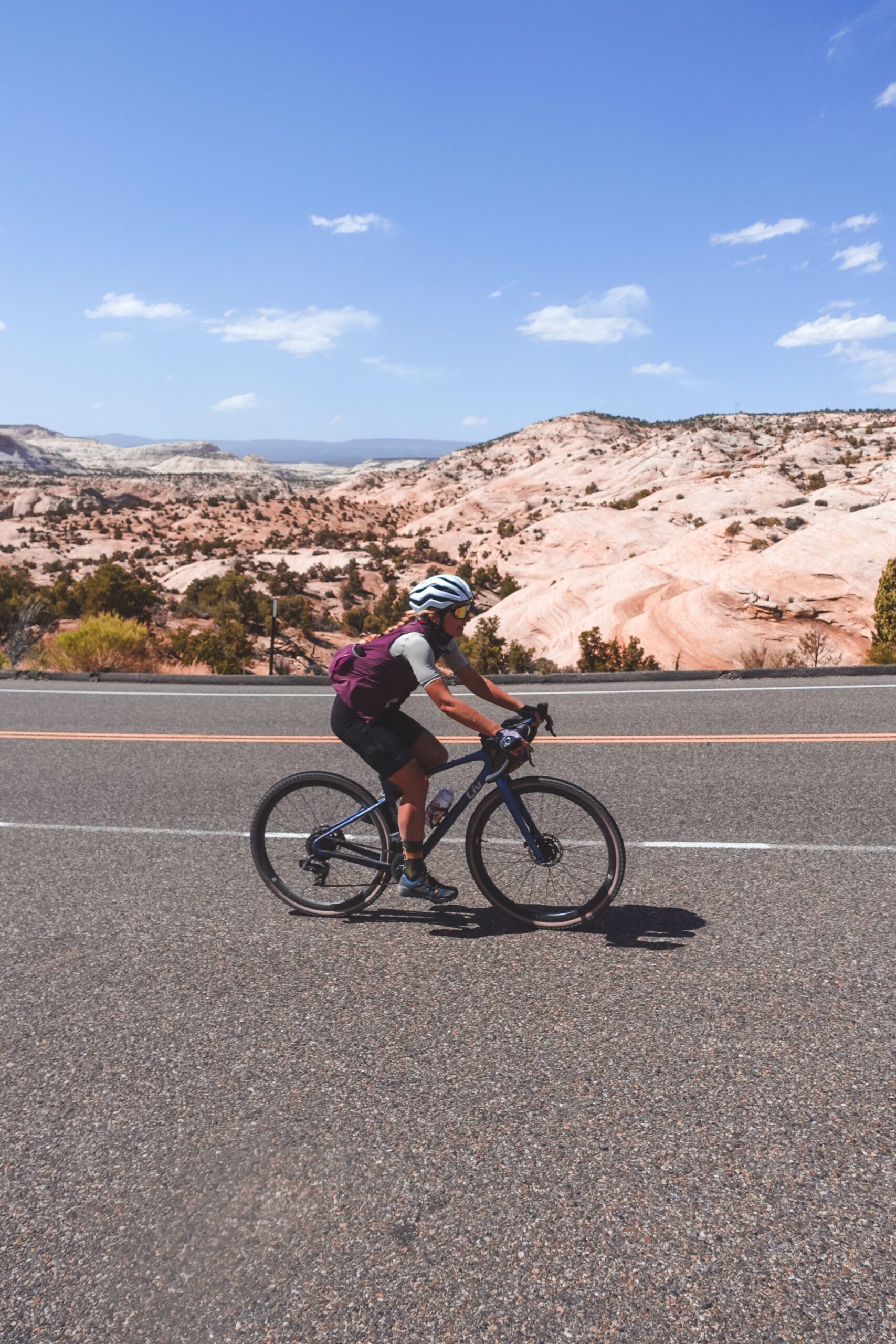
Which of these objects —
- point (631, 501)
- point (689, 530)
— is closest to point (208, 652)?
point (689, 530)

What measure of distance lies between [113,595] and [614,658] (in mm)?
19569

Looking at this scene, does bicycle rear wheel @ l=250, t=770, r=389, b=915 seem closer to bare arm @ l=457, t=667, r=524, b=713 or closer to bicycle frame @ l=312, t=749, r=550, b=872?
bicycle frame @ l=312, t=749, r=550, b=872

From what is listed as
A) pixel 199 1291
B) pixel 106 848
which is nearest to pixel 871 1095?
pixel 199 1291

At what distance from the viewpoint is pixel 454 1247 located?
274 centimetres

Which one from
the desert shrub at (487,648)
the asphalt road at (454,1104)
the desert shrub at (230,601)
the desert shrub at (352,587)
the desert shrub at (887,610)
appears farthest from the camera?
the desert shrub at (352,587)

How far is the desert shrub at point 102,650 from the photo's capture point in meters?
16.3

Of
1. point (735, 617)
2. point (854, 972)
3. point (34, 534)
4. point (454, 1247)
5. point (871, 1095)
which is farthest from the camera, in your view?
point (34, 534)

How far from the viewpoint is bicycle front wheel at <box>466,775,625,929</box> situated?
15.5 feet

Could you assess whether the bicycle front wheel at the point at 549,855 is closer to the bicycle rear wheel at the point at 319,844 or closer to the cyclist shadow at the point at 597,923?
the cyclist shadow at the point at 597,923

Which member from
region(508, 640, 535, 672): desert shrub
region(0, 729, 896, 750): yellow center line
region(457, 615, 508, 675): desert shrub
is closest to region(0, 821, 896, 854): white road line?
region(0, 729, 896, 750): yellow center line

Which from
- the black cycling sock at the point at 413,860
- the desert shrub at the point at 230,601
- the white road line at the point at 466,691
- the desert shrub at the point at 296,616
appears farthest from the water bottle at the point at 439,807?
the desert shrub at the point at 296,616

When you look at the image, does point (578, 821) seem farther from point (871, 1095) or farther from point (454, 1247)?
point (454, 1247)

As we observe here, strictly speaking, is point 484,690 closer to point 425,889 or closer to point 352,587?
point 425,889

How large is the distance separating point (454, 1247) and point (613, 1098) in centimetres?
92
